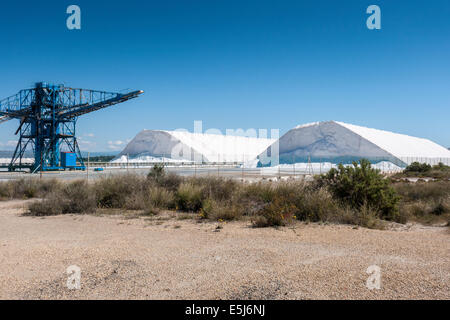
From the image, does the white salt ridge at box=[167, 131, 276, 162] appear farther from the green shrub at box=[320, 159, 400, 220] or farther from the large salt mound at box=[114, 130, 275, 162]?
the green shrub at box=[320, 159, 400, 220]

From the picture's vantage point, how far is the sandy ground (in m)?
4.30

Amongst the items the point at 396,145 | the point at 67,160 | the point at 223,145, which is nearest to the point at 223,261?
the point at 67,160

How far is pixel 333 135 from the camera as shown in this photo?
6481cm

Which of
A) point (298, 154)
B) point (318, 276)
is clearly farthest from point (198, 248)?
point (298, 154)

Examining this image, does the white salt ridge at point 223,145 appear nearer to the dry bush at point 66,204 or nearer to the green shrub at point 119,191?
the green shrub at point 119,191

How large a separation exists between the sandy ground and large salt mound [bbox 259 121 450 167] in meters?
49.4

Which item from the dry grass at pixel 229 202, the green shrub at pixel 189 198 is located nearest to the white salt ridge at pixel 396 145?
the dry grass at pixel 229 202

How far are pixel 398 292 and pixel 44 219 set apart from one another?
9.09 meters

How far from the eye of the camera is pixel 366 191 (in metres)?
9.83

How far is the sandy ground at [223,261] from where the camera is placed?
4297 mm

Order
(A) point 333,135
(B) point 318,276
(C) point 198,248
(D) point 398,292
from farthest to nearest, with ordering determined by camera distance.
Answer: (A) point 333,135 → (C) point 198,248 → (B) point 318,276 → (D) point 398,292

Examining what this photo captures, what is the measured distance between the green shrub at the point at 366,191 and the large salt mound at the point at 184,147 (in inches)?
2386
